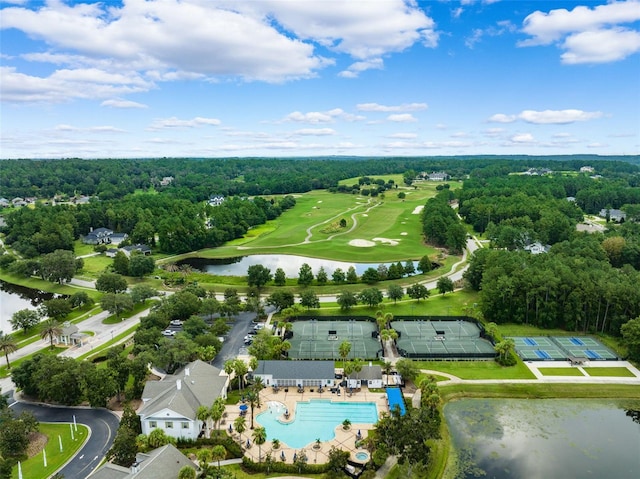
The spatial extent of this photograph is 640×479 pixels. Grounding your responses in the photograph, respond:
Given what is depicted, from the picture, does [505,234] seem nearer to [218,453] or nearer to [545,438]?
[545,438]

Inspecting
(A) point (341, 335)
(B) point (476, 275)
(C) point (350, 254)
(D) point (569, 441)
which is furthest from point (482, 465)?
(C) point (350, 254)

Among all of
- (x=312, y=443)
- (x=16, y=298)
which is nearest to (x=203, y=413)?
(x=312, y=443)

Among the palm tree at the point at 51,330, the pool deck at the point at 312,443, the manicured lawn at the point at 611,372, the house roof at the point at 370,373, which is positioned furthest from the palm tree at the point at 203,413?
the manicured lawn at the point at 611,372

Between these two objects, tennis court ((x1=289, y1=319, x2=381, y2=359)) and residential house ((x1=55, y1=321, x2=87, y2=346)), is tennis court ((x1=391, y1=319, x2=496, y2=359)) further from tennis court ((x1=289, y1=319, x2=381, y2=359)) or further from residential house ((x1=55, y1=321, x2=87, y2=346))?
residential house ((x1=55, y1=321, x2=87, y2=346))

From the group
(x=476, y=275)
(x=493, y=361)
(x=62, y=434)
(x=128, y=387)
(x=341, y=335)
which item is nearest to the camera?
(x=62, y=434)

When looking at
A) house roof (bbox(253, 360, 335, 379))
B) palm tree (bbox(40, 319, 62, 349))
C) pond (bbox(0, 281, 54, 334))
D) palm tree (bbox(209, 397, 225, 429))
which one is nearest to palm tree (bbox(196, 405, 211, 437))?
palm tree (bbox(209, 397, 225, 429))

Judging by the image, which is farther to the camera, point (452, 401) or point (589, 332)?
point (589, 332)

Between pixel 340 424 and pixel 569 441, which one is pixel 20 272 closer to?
pixel 340 424
